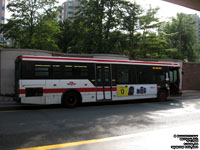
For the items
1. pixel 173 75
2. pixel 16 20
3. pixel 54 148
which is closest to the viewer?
pixel 54 148

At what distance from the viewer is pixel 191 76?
27.5 meters

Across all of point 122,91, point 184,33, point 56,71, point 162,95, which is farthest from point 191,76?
point 56,71

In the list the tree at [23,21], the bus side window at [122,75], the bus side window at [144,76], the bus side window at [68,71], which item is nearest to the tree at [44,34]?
the tree at [23,21]

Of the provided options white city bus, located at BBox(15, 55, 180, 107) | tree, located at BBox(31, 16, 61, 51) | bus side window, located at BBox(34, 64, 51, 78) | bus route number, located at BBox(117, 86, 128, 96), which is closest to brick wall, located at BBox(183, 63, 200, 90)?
white city bus, located at BBox(15, 55, 180, 107)

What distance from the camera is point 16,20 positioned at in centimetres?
2381

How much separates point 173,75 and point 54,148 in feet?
40.9

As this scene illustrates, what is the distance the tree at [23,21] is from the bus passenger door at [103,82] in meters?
15.4

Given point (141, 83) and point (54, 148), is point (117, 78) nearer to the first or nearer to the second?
point (141, 83)

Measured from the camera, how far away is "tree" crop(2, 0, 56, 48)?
24.0 meters

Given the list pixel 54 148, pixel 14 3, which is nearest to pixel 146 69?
pixel 54 148

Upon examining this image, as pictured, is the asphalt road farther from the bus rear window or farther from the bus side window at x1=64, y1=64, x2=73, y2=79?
the bus side window at x1=64, y1=64, x2=73, y2=79

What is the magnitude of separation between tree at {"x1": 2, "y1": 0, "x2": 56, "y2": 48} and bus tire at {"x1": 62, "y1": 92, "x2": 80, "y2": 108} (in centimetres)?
1576

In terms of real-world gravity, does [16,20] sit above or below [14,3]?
below

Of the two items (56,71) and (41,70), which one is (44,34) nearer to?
(56,71)
